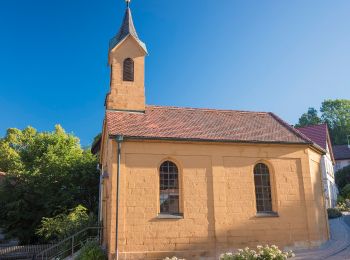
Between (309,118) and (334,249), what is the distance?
65.5m

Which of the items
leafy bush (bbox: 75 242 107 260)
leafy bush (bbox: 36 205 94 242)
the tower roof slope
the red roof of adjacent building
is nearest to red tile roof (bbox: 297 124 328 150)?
the red roof of adjacent building

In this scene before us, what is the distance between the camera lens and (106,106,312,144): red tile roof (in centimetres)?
1797

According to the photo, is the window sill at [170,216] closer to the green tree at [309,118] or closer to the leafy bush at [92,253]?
the leafy bush at [92,253]

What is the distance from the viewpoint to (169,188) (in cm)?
1748

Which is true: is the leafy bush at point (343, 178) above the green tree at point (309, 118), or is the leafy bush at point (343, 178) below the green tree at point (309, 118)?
below

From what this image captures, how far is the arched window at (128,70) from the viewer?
21.3 metres

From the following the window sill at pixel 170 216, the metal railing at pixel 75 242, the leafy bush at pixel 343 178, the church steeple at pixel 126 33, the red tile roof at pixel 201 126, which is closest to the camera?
the window sill at pixel 170 216

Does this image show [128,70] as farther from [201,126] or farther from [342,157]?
[342,157]

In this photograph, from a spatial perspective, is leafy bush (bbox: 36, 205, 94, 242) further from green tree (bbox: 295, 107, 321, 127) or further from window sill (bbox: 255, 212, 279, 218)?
green tree (bbox: 295, 107, 321, 127)

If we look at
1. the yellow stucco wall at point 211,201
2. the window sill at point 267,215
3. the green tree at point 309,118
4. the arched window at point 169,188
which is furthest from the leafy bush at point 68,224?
the green tree at point 309,118

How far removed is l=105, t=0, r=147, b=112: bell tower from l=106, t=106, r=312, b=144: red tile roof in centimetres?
68

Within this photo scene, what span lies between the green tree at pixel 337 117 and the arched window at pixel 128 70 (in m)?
63.3

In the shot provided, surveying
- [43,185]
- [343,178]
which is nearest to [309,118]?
[343,178]

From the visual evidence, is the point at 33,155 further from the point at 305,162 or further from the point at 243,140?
the point at 305,162
